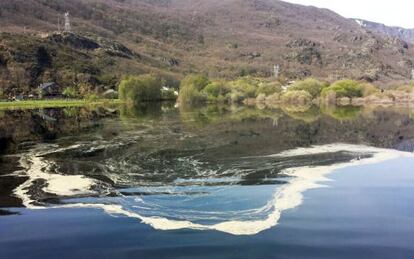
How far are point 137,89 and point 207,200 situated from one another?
96.5 m

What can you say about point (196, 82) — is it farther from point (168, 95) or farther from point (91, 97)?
point (91, 97)

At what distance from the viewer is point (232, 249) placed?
11.9 metres

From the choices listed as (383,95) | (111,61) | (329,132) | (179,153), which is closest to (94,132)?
(179,153)

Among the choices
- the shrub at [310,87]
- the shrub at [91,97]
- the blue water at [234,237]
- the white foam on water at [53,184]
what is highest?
the shrub at [310,87]

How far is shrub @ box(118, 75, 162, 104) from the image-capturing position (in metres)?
110

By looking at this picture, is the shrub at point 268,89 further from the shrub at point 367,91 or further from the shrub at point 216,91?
the shrub at point 367,91

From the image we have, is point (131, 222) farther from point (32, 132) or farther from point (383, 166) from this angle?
point (32, 132)

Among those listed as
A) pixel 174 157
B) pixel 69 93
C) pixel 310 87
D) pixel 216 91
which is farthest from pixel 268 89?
pixel 174 157

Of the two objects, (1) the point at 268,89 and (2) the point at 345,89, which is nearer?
(2) the point at 345,89

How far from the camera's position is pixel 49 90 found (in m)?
127

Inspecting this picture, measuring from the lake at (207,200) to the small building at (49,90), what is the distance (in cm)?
9571

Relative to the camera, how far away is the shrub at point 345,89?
374 ft

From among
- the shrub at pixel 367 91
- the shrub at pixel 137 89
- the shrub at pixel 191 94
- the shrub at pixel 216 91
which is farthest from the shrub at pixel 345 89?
the shrub at pixel 137 89

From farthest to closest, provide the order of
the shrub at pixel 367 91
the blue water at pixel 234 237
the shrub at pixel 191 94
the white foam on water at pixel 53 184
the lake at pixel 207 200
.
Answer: the shrub at pixel 367 91 < the shrub at pixel 191 94 < the white foam on water at pixel 53 184 < the lake at pixel 207 200 < the blue water at pixel 234 237
